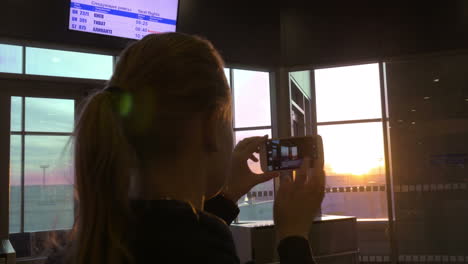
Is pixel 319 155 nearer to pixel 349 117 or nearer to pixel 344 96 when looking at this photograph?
pixel 349 117

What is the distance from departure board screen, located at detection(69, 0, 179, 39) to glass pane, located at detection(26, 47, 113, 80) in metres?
0.39

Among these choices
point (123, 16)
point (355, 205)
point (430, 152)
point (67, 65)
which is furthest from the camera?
point (355, 205)

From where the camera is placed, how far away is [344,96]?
8.30 metres

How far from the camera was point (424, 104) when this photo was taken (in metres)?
4.97

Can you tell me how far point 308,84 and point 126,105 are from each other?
24.2 ft

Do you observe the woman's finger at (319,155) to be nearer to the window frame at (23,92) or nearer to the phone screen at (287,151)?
the phone screen at (287,151)

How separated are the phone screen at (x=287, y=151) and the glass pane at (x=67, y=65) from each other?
3.06 meters

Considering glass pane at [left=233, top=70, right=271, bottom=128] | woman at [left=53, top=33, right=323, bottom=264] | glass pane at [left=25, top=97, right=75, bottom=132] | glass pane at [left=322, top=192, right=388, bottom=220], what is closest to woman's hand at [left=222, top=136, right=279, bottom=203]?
woman at [left=53, top=33, right=323, bottom=264]

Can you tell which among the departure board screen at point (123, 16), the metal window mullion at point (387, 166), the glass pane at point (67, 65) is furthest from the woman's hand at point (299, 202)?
the metal window mullion at point (387, 166)

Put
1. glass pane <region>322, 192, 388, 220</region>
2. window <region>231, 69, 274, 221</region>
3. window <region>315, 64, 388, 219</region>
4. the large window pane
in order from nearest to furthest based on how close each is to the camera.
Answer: window <region>315, 64, 388, 219</region>, glass pane <region>322, 192, 388, 220</region>, the large window pane, window <region>231, 69, 274, 221</region>

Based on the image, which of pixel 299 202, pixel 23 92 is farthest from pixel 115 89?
pixel 23 92

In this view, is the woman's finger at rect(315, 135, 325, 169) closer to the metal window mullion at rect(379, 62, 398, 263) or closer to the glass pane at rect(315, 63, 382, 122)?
the metal window mullion at rect(379, 62, 398, 263)

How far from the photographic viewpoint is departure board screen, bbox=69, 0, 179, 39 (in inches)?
150

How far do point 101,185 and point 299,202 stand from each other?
0.34m
